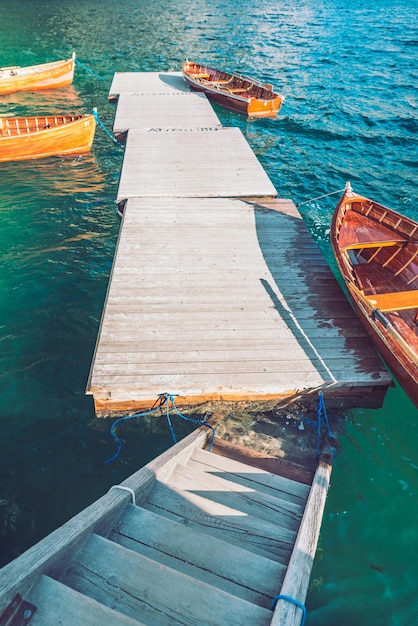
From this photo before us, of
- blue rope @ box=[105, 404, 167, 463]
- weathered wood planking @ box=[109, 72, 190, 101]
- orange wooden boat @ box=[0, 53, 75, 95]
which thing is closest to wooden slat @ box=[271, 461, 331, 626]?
blue rope @ box=[105, 404, 167, 463]

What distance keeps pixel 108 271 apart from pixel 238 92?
1559cm

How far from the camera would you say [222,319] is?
278 inches

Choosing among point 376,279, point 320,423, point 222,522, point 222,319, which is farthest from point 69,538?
point 376,279

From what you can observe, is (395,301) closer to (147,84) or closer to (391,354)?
(391,354)

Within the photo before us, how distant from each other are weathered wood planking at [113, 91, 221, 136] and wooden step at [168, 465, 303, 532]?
13.9 m

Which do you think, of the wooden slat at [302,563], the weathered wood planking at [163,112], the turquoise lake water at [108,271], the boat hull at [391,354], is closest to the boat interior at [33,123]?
the turquoise lake water at [108,271]

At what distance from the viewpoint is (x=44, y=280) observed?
Answer: 32.4 feet

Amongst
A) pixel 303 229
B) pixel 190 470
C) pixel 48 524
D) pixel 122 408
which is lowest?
pixel 48 524

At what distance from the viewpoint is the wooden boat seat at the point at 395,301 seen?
7.09 metres

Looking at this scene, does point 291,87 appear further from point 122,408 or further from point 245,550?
point 245,550

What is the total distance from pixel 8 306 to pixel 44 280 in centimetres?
116

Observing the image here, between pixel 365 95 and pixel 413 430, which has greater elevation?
pixel 365 95

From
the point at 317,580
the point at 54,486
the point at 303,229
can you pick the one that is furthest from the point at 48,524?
the point at 303,229

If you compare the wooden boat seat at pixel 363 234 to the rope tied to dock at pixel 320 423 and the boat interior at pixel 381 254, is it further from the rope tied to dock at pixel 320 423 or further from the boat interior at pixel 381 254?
the rope tied to dock at pixel 320 423
